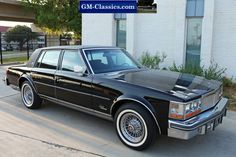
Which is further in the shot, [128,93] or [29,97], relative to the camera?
[29,97]

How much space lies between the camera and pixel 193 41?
→ 10.1 m

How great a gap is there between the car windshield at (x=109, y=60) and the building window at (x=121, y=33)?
5.91 metres

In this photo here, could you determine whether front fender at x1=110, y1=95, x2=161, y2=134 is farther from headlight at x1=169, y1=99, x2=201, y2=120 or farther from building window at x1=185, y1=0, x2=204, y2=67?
building window at x1=185, y1=0, x2=204, y2=67

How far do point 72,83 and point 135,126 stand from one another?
161 centimetres

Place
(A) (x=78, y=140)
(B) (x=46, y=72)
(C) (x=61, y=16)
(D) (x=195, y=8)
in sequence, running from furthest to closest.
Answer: (C) (x=61, y=16) < (D) (x=195, y=8) < (B) (x=46, y=72) < (A) (x=78, y=140)

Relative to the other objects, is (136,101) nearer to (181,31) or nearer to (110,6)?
(181,31)

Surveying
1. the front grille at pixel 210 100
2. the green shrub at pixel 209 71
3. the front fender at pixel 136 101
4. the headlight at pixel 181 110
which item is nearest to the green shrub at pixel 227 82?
the green shrub at pixel 209 71

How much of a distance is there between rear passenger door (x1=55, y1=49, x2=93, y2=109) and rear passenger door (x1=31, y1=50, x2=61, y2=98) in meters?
0.22

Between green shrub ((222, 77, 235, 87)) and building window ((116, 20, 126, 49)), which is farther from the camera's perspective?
building window ((116, 20, 126, 49))

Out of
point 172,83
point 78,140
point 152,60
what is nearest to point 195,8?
point 152,60

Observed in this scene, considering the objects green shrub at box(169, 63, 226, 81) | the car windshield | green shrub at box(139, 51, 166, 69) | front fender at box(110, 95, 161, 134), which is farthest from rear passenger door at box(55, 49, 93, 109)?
green shrub at box(139, 51, 166, 69)

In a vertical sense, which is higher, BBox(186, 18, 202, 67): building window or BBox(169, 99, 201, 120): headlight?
BBox(186, 18, 202, 67): building window

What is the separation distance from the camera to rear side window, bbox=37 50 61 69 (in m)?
5.85

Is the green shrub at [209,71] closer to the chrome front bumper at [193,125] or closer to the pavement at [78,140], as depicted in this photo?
the pavement at [78,140]
